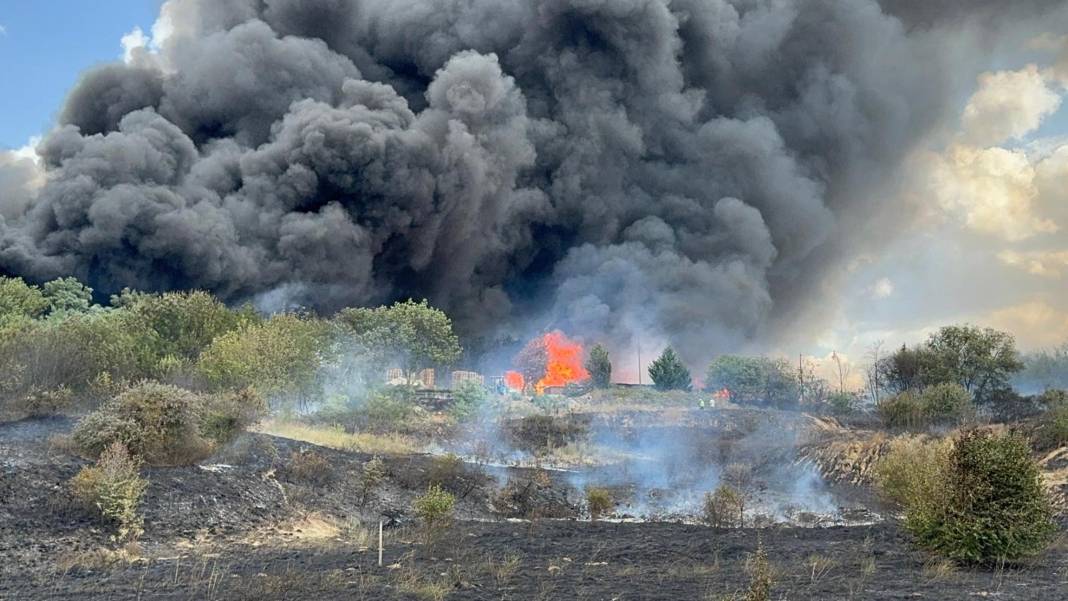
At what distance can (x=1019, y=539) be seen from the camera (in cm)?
1194

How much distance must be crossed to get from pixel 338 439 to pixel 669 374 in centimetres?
4414

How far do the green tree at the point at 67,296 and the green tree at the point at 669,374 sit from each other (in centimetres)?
4619

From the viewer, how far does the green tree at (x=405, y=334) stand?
57.8 meters

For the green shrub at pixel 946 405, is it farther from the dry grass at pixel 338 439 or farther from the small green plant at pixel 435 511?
the small green plant at pixel 435 511

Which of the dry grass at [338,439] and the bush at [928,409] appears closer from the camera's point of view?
the dry grass at [338,439]

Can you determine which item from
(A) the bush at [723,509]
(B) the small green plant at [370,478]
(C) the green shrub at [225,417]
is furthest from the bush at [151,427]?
(A) the bush at [723,509]

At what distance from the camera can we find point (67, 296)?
4888 cm

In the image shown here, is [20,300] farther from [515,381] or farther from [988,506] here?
[988,506]

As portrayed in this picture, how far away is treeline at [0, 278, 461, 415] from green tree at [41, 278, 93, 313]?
0.07 m

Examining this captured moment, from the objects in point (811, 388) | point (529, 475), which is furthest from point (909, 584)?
point (811, 388)

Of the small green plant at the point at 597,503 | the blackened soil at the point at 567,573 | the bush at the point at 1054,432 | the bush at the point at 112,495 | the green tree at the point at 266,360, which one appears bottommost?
the blackened soil at the point at 567,573

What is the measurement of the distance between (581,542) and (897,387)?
5238cm

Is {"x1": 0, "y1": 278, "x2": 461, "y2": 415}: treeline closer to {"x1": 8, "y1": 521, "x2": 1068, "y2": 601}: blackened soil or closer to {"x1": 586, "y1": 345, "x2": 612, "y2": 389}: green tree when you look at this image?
{"x1": 8, "y1": 521, "x2": 1068, "y2": 601}: blackened soil

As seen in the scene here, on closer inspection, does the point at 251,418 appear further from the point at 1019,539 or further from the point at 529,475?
the point at 1019,539
